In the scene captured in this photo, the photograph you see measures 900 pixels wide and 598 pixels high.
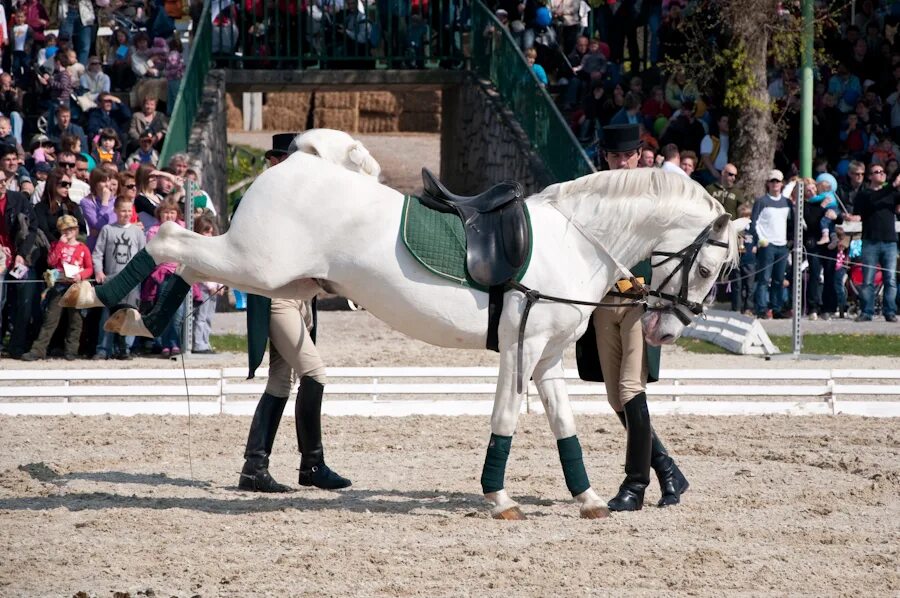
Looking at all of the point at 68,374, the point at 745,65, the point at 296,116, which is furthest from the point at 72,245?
the point at 296,116

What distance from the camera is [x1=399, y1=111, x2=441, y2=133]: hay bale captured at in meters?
29.9

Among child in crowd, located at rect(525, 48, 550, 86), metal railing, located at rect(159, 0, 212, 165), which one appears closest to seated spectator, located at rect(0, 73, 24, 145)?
metal railing, located at rect(159, 0, 212, 165)

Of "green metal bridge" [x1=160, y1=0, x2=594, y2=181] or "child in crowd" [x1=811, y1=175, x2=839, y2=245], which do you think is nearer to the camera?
"child in crowd" [x1=811, y1=175, x2=839, y2=245]

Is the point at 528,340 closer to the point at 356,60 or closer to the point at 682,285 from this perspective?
the point at 682,285

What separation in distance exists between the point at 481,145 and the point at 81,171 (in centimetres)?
694

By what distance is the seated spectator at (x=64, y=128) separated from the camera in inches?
665

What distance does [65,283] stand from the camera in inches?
513

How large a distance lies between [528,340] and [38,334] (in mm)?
7430

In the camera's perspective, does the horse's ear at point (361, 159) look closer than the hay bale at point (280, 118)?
Yes

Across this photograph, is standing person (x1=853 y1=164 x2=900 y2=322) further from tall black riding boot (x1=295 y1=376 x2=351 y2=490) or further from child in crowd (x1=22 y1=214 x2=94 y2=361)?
tall black riding boot (x1=295 y1=376 x2=351 y2=490)

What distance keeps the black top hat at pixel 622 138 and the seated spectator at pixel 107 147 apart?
30.8 feet

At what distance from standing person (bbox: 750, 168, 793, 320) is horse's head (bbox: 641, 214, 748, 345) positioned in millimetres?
8354

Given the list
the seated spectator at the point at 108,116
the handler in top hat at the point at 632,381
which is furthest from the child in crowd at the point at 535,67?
the handler in top hat at the point at 632,381

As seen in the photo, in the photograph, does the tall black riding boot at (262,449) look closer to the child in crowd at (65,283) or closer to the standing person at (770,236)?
the child in crowd at (65,283)
